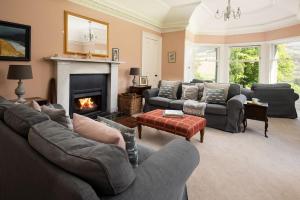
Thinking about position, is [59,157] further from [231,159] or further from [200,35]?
[200,35]

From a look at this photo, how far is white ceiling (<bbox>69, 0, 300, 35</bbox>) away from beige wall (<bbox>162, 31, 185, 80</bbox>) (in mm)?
228

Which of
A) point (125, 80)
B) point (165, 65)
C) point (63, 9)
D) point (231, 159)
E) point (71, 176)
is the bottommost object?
point (231, 159)

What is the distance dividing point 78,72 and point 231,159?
314 cm

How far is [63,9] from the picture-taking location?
3.70m

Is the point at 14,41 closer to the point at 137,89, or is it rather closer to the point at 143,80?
the point at 137,89

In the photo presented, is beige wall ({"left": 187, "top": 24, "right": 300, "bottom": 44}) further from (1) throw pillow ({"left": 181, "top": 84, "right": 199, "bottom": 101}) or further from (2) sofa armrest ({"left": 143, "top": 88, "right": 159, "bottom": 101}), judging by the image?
(2) sofa armrest ({"left": 143, "top": 88, "right": 159, "bottom": 101})

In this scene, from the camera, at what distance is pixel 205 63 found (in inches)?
280

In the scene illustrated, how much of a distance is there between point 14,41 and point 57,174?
3148 mm

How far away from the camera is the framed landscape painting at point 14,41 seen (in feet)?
9.85

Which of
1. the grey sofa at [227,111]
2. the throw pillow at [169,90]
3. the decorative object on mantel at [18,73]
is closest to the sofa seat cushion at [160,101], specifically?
the grey sofa at [227,111]

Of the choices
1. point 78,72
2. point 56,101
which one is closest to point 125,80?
point 78,72

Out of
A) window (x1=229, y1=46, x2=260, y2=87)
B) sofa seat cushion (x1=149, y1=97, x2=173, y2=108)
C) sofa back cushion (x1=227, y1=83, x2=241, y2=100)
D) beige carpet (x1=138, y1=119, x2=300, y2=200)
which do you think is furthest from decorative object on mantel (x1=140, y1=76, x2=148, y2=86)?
window (x1=229, y1=46, x2=260, y2=87)

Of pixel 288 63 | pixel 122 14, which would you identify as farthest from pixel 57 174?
pixel 288 63

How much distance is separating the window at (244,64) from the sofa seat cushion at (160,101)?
3.50 metres
